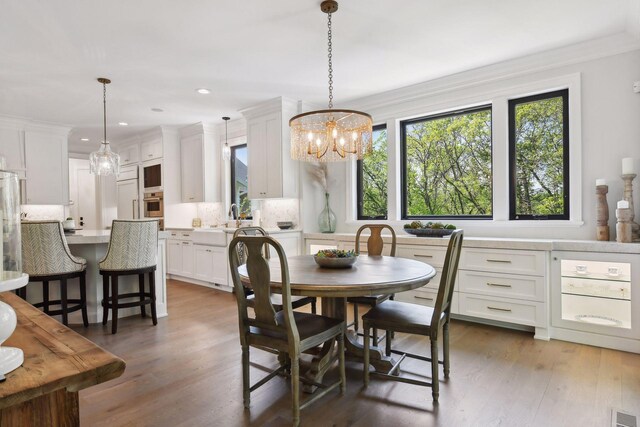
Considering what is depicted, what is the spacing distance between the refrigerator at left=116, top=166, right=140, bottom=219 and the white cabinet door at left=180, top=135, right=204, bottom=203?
1155 mm

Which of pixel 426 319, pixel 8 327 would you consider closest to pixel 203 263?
pixel 426 319

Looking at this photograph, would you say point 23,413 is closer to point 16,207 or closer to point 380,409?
point 16,207

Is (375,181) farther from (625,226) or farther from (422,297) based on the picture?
(625,226)

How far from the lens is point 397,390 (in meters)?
2.24

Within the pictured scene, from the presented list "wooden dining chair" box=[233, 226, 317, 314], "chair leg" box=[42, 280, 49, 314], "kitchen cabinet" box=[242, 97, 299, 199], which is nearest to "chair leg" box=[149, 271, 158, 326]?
"chair leg" box=[42, 280, 49, 314]

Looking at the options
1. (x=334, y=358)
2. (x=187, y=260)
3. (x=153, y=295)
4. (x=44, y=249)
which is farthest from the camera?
(x=187, y=260)

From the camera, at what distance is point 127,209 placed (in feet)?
23.2

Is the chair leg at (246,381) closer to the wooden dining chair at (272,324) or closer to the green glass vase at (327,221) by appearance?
the wooden dining chair at (272,324)

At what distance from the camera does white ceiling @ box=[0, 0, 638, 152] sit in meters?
2.65

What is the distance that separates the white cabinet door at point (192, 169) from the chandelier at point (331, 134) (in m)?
3.63

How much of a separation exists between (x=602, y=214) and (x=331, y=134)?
2423 millimetres

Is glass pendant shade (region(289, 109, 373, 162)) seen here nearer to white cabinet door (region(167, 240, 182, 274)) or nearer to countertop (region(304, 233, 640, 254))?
countertop (region(304, 233, 640, 254))

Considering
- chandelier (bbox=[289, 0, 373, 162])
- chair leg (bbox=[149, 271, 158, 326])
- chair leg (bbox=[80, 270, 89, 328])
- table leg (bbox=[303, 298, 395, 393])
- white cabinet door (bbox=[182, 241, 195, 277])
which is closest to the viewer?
table leg (bbox=[303, 298, 395, 393])

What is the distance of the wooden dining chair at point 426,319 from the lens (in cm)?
210
